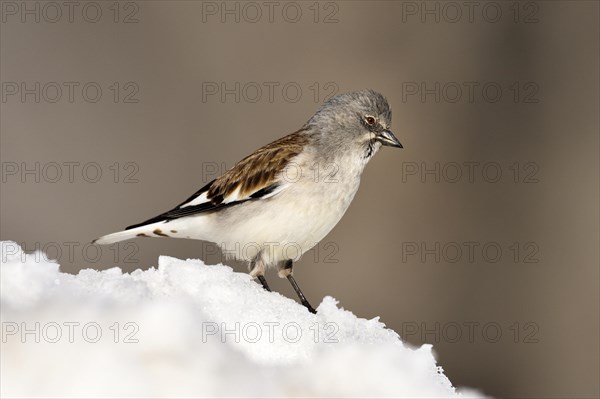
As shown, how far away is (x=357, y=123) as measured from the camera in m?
4.58

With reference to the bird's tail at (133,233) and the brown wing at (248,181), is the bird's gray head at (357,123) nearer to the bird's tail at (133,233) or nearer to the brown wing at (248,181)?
the brown wing at (248,181)

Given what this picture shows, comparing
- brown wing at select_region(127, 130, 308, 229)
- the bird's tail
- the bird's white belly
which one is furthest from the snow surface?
the bird's tail

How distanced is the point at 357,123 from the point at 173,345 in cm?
279

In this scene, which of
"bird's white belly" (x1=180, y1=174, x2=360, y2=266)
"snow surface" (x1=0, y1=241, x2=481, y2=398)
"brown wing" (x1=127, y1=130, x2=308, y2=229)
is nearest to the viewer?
"snow surface" (x1=0, y1=241, x2=481, y2=398)

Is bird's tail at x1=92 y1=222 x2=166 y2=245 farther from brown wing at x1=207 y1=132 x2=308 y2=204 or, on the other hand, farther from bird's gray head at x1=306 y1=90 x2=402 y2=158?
bird's gray head at x1=306 y1=90 x2=402 y2=158

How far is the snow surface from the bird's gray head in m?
1.98

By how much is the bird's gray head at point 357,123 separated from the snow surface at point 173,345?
6.49 ft

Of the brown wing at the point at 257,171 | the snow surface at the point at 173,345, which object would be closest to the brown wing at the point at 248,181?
the brown wing at the point at 257,171

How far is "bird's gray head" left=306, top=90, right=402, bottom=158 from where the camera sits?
14.8 ft

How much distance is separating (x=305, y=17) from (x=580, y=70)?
294 cm

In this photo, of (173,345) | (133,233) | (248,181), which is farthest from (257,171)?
(173,345)

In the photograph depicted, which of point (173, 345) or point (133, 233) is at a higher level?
point (173, 345)

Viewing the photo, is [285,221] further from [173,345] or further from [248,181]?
[173,345]

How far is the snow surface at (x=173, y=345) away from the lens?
185 centimetres
